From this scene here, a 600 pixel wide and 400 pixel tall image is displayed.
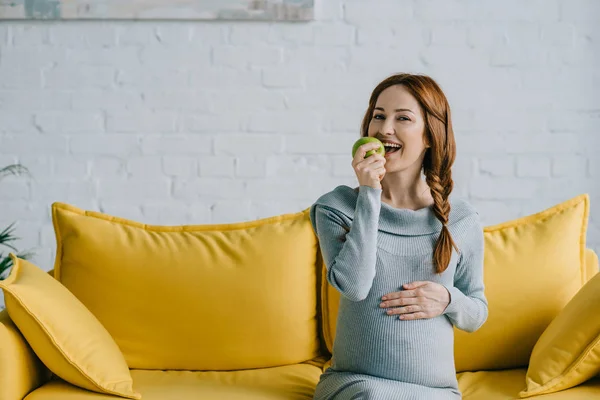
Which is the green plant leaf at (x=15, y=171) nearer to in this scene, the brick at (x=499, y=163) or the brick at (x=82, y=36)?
the brick at (x=82, y=36)

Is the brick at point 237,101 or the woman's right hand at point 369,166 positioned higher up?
the brick at point 237,101

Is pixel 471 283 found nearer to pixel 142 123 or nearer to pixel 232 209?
pixel 232 209

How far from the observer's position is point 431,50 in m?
2.61

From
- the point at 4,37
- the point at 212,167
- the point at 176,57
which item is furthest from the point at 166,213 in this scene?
the point at 4,37

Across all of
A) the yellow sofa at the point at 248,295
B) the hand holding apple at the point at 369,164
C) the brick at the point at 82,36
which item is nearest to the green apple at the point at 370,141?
the hand holding apple at the point at 369,164

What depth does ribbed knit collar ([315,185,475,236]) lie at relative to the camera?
1688 millimetres

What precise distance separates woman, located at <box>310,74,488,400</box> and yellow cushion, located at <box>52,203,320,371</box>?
308mm

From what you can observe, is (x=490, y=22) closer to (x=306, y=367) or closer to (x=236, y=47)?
(x=236, y=47)

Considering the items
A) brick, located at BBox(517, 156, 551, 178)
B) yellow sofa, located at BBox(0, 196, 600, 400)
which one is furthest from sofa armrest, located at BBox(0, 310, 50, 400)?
brick, located at BBox(517, 156, 551, 178)

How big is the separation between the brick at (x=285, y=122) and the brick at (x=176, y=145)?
0.57 feet

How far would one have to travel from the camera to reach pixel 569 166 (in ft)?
8.66

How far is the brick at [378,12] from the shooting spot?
260 cm

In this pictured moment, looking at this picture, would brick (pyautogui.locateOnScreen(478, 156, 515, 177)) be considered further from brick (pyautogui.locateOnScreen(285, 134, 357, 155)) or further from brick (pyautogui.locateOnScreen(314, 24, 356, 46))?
brick (pyautogui.locateOnScreen(314, 24, 356, 46))

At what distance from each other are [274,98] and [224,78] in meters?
0.19
